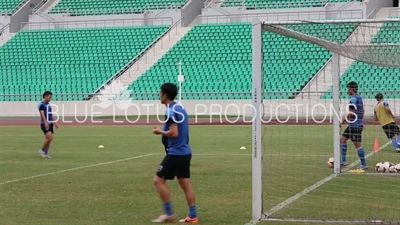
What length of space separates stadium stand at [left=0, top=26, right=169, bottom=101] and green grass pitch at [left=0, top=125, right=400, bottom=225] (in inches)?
889

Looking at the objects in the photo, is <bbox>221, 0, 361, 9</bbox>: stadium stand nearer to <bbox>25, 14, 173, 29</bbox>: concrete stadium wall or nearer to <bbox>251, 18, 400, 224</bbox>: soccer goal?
<bbox>25, 14, 173, 29</bbox>: concrete stadium wall

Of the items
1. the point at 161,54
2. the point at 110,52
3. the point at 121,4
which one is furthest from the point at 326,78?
the point at 121,4

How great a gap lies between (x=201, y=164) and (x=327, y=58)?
24.8 meters

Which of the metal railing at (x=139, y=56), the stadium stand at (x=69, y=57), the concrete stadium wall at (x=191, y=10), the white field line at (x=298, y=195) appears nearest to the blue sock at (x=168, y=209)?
the white field line at (x=298, y=195)

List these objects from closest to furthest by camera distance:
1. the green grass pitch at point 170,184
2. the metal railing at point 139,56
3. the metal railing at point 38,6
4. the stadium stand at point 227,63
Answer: the green grass pitch at point 170,184 < the stadium stand at point 227,63 < the metal railing at point 139,56 < the metal railing at point 38,6

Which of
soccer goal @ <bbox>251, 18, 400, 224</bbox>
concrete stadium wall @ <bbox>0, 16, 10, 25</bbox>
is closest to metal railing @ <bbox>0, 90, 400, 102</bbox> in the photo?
soccer goal @ <bbox>251, 18, 400, 224</bbox>

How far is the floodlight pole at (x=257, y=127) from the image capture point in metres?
9.52

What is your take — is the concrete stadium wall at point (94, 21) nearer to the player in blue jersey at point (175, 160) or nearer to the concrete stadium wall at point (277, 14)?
the concrete stadium wall at point (277, 14)

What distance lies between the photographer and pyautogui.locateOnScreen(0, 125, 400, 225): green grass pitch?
10.1m

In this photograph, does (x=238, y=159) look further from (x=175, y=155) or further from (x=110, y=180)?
(x=175, y=155)

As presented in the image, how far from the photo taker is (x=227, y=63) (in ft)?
145

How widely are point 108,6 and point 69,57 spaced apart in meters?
6.97

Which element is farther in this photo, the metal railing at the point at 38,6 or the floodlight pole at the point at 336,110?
the metal railing at the point at 38,6

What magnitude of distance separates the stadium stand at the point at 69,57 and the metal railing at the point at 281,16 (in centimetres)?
326
